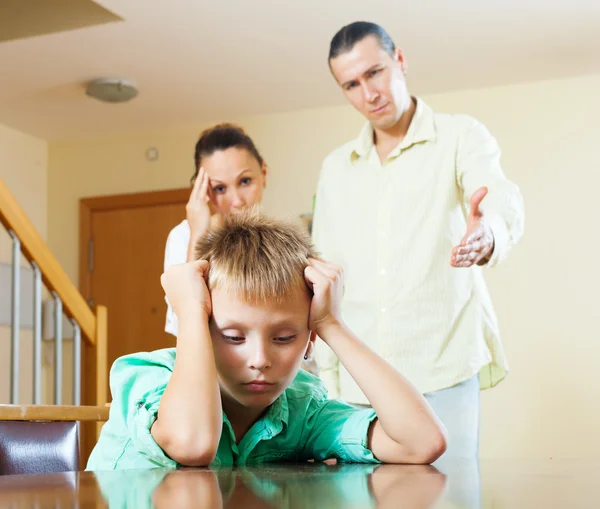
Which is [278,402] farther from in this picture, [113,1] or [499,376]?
[113,1]

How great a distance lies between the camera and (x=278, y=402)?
3.68 feet

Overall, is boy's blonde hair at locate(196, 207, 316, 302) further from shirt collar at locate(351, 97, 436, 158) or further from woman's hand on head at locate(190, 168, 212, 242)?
woman's hand on head at locate(190, 168, 212, 242)

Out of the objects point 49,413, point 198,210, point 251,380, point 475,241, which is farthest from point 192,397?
point 198,210

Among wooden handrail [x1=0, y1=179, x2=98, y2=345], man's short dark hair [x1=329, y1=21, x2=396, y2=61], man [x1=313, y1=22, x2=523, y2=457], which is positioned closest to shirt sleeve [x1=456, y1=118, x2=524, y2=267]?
man [x1=313, y1=22, x2=523, y2=457]

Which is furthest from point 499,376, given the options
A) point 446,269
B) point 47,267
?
point 47,267

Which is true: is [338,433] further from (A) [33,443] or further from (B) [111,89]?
(B) [111,89]

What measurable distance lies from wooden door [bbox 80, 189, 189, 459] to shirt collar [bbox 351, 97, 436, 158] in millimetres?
3155

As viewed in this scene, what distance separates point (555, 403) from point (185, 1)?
2.74 metres

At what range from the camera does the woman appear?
2260 millimetres

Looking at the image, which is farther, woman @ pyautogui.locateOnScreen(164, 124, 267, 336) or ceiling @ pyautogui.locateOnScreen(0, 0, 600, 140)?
ceiling @ pyautogui.locateOnScreen(0, 0, 600, 140)

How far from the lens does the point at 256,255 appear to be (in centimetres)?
108

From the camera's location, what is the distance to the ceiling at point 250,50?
11.7 ft

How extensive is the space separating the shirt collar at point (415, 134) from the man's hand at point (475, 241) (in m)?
0.43

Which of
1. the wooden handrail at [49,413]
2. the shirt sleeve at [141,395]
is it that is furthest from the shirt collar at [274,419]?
the wooden handrail at [49,413]
